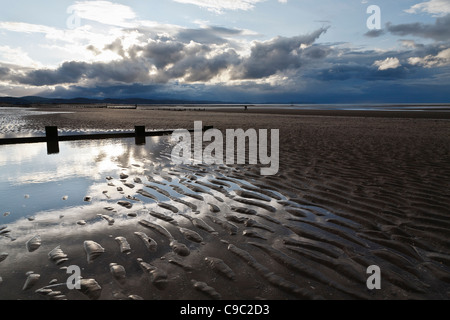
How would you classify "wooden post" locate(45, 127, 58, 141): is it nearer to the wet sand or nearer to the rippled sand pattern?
the wet sand

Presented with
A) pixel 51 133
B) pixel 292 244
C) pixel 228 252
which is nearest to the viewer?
pixel 228 252

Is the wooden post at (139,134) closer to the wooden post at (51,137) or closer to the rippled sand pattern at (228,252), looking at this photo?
the wooden post at (51,137)

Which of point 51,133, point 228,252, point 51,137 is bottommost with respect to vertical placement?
point 228,252

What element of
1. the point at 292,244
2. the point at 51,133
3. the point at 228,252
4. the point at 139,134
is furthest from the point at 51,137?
the point at 292,244

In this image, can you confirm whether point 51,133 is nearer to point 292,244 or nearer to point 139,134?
point 139,134

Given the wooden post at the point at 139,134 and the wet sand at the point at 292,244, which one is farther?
the wooden post at the point at 139,134

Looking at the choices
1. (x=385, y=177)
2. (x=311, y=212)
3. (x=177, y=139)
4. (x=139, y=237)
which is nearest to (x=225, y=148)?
(x=177, y=139)

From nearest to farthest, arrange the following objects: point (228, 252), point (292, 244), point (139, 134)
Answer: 1. point (228, 252)
2. point (292, 244)
3. point (139, 134)

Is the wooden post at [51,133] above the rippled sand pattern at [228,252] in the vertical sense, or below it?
above

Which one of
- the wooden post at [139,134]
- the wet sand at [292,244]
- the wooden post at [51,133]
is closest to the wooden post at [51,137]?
the wooden post at [51,133]

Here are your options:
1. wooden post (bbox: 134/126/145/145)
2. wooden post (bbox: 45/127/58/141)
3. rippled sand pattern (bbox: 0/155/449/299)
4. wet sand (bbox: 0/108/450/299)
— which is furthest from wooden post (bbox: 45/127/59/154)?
rippled sand pattern (bbox: 0/155/449/299)

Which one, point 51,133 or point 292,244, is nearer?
point 292,244

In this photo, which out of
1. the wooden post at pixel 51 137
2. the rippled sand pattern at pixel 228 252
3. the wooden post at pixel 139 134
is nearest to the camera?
the rippled sand pattern at pixel 228 252
